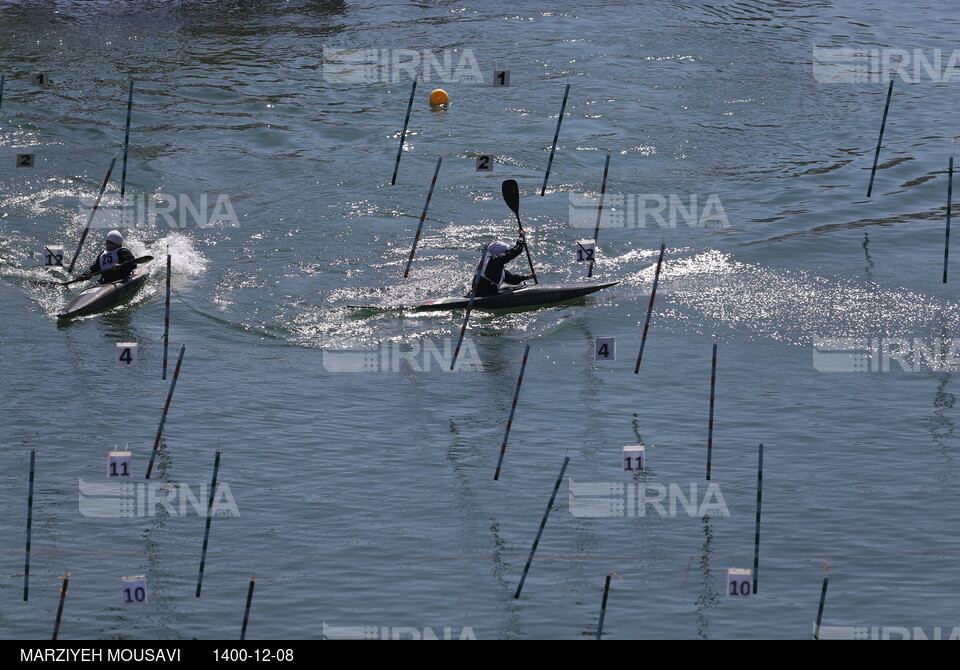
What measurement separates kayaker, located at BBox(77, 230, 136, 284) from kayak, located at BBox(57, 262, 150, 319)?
0.13m

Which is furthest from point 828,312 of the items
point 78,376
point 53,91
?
point 53,91

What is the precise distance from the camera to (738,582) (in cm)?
1220

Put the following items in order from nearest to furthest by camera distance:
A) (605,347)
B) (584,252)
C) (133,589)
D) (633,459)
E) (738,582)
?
(133,589), (738,582), (633,459), (605,347), (584,252)

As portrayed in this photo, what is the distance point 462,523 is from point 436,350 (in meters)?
5.70

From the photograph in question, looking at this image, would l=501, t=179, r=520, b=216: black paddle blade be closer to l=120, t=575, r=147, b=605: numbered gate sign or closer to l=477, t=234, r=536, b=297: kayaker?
l=477, t=234, r=536, b=297: kayaker

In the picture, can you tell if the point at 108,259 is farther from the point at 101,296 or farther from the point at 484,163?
the point at 484,163

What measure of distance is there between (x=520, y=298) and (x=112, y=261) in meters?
7.16

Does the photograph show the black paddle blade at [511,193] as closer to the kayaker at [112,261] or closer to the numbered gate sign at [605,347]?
the kayaker at [112,261]

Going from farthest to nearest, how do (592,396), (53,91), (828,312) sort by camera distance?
(53,91) → (828,312) → (592,396)

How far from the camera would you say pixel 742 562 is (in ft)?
48.1

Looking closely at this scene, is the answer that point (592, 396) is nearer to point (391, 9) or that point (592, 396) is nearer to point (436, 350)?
point (436, 350)

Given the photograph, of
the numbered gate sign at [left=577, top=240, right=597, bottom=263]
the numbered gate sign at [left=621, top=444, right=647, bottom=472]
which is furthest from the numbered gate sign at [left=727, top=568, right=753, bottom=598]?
the numbered gate sign at [left=577, top=240, right=597, bottom=263]

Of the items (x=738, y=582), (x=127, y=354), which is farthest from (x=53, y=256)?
(x=738, y=582)

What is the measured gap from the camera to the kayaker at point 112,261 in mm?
22223
